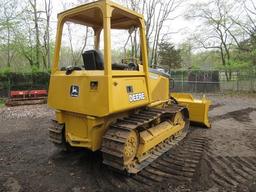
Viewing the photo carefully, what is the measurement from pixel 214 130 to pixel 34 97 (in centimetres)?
962

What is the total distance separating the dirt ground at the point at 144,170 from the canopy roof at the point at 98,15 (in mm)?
2555

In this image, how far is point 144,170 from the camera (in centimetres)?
404

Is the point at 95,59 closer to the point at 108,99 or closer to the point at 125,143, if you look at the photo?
the point at 108,99

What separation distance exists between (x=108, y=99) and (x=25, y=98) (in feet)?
34.3

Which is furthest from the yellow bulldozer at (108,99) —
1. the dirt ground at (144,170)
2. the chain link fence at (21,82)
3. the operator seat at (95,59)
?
the chain link fence at (21,82)

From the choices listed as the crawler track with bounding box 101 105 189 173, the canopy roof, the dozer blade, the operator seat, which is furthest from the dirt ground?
the canopy roof

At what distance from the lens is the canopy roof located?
12.1ft

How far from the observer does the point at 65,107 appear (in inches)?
159

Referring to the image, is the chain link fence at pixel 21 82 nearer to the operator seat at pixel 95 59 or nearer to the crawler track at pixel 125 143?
the operator seat at pixel 95 59

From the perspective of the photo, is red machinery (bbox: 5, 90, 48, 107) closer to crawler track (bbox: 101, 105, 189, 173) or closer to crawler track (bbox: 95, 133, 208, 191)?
crawler track (bbox: 101, 105, 189, 173)

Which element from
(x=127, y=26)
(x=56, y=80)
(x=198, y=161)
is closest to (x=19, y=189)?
(x=56, y=80)

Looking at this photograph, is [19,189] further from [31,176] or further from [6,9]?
[6,9]

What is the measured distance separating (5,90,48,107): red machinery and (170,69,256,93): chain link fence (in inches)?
365

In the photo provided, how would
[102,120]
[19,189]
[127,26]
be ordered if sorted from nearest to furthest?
1. [19,189]
2. [102,120]
3. [127,26]
